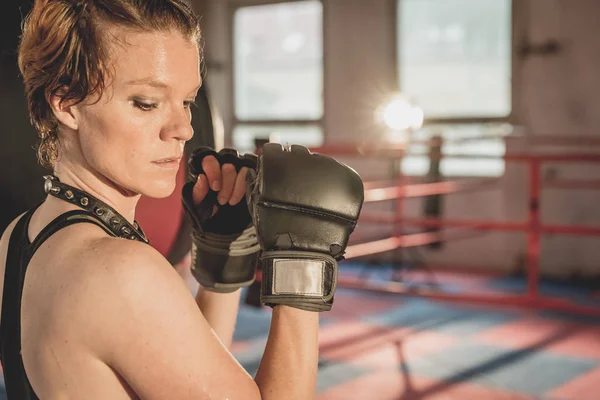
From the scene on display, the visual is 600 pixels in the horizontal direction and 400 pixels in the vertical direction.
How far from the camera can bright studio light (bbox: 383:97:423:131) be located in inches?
166

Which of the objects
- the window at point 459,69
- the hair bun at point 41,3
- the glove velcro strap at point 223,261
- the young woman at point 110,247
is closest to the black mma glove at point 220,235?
the glove velcro strap at point 223,261

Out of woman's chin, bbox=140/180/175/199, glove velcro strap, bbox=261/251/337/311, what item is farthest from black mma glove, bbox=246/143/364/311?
woman's chin, bbox=140/180/175/199

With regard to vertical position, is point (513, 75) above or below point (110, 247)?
above

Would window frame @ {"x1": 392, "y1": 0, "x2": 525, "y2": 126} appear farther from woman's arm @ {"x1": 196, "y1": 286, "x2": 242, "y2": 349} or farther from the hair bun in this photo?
the hair bun

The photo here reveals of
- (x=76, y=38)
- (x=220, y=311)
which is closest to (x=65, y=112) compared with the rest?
(x=76, y=38)

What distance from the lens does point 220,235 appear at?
1.16 metres

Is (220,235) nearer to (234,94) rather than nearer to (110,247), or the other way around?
(110,247)

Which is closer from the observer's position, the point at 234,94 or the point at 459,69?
the point at 459,69

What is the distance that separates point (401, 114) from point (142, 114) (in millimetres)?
3514

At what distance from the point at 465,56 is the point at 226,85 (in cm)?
219

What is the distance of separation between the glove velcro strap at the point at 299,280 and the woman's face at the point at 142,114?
0.55 ft

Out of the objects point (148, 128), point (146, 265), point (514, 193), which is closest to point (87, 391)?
point (146, 265)

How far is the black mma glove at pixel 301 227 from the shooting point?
879 mm

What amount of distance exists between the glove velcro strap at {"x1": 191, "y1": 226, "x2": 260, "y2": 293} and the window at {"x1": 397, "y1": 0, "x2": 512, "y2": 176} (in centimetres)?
425
